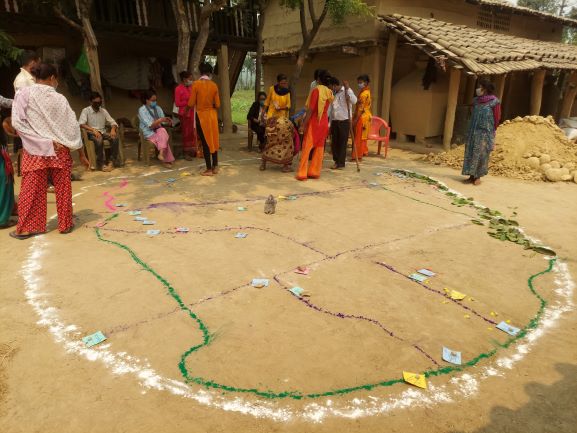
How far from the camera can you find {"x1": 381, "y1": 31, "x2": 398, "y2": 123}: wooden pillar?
34.9 ft

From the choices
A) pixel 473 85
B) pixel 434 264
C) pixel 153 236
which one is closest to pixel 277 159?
pixel 153 236

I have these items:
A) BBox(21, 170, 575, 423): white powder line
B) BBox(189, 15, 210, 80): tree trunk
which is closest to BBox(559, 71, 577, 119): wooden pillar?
BBox(189, 15, 210, 80): tree trunk

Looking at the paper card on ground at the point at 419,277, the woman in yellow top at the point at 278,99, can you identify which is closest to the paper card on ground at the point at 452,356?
the paper card on ground at the point at 419,277

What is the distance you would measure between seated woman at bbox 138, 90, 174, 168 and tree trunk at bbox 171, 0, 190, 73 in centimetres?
109

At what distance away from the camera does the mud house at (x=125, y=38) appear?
28.3 ft

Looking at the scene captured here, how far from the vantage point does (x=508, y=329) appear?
2.96m

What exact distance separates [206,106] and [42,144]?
10.3 feet

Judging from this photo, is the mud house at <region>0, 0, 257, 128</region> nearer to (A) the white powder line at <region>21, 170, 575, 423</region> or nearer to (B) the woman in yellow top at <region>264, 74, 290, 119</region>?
(B) the woman in yellow top at <region>264, 74, 290, 119</region>

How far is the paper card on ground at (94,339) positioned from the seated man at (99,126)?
15.6ft

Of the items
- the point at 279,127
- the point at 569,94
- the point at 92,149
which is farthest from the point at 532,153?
the point at 92,149

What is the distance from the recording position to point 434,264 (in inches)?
154

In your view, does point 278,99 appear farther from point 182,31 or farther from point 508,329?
point 508,329

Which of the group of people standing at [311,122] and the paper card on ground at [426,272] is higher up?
the group of people standing at [311,122]

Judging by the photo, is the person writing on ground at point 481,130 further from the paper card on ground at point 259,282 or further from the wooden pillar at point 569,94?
the wooden pillar at point 569,94
